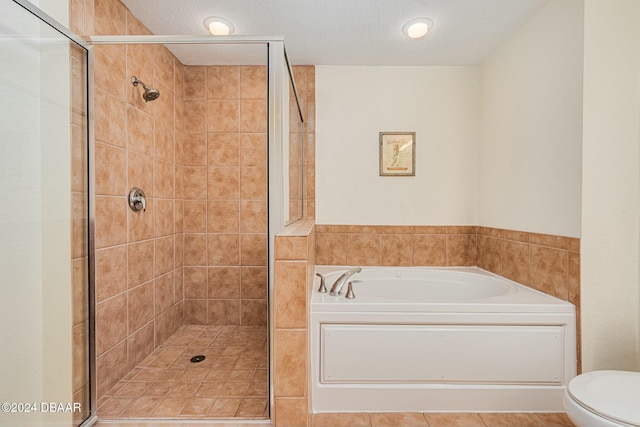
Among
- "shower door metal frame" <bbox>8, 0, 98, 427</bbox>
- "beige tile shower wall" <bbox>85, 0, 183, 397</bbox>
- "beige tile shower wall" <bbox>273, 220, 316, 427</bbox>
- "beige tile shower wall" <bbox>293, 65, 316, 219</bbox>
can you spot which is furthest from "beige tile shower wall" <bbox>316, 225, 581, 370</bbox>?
"shower door metal frame" <bbox>8, 0, 98, 427</bbox>

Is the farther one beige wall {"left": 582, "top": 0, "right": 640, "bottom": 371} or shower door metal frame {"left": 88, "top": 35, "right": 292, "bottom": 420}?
beige wall {"left": 582, "top": 0, "right": 640, "bottom": 371}

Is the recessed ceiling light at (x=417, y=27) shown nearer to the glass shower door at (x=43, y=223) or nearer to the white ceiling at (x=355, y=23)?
the white ceiling at (x=355, y=23)

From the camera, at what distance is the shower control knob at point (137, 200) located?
6.46ft

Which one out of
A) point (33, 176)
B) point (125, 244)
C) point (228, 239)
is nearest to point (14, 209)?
point (33, 176)

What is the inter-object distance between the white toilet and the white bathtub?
418 millimetres

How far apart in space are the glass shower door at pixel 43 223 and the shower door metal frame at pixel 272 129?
209mm

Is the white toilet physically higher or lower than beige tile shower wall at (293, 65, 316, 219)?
lower

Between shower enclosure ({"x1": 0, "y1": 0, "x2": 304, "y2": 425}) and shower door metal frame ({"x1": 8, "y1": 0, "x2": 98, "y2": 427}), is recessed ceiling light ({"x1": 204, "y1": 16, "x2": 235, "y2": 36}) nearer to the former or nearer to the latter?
shower enclosure ({"x1": 0, "y1": 0, "x2": 304, "y2": 425})

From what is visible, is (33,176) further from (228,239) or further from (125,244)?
(228,239)

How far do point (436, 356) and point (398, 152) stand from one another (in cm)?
167

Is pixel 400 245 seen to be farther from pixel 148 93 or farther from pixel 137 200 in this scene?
pixel 148 93

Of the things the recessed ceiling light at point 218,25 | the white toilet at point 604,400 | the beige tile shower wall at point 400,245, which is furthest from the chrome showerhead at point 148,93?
the white toilet at point 604,400

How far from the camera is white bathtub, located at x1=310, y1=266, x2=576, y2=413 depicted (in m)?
1.73

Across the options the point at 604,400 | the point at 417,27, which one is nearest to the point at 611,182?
the point at 604,400
